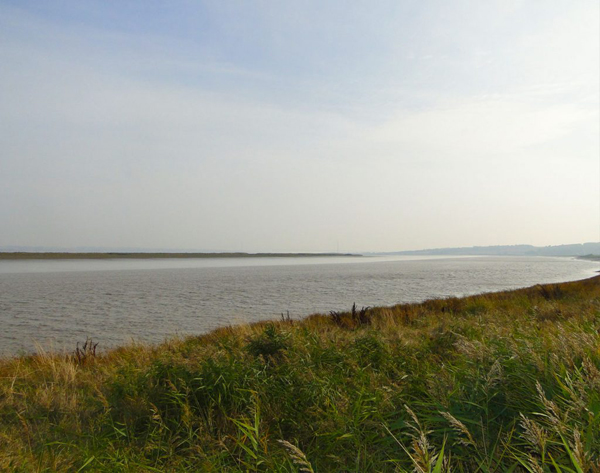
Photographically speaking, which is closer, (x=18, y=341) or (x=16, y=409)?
(x=16, y=409)

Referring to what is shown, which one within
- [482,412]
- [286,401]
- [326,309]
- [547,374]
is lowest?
[326,309]

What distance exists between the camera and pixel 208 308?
2333cm

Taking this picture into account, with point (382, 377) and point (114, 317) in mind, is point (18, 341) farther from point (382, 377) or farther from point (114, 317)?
point (382, 377)

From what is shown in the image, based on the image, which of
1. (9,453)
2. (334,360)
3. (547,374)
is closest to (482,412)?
(547,374)

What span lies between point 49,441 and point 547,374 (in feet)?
18.0

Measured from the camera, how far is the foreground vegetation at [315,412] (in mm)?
3311

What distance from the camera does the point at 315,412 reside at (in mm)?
4812

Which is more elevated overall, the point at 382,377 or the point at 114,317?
the point at 382,377

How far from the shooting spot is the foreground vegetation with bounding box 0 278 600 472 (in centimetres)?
331

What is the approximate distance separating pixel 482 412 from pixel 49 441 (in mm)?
4779

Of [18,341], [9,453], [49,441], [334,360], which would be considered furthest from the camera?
[18,341]

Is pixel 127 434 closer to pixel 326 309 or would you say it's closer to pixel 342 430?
pixel 342 430

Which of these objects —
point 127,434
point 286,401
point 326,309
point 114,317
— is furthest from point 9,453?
point 326,309

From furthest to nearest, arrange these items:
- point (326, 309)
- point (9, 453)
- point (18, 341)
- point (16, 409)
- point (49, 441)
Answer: point (326, 309) < point (18, 341) < point (16, 409) < point (49, 441) < point (9, 453)
